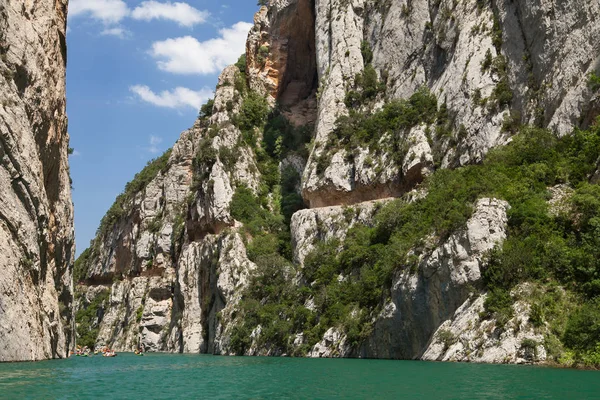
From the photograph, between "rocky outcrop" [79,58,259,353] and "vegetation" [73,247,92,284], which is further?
"vegetation" [73,247,92,284]

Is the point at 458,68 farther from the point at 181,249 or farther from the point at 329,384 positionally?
the point at 181,249

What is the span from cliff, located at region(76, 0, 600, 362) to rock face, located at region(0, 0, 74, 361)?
15.5 m

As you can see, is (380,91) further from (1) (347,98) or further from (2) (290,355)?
(2) (290,355)

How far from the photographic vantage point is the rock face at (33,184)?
30.4 m

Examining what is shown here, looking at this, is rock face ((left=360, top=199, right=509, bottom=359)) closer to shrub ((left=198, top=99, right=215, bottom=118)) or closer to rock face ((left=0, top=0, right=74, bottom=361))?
rock face ((left=0, top=0, right=74, bottom=361))

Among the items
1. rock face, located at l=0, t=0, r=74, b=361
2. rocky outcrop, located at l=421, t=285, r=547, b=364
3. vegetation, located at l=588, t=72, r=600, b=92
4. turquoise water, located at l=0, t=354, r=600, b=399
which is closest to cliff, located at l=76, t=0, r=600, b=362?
rocky outcrop, located at l=421, t=285, r=547, b=364

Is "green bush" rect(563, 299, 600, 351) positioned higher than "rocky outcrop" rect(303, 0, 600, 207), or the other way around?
"rocky outcrop" rect(303, 0, 600, 207)

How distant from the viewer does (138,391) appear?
20.4m

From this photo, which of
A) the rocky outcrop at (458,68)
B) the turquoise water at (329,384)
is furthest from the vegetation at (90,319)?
the turquoise water at (329,384)

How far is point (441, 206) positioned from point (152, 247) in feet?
162

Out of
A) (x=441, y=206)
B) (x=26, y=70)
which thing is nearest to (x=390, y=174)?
(x=441, y=206)

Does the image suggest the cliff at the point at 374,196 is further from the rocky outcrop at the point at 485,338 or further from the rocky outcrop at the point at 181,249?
the rocky outcrop at the point at 181,249

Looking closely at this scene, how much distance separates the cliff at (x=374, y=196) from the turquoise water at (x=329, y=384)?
16.2 ft

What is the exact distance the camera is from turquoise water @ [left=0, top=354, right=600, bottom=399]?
17.6 meters
